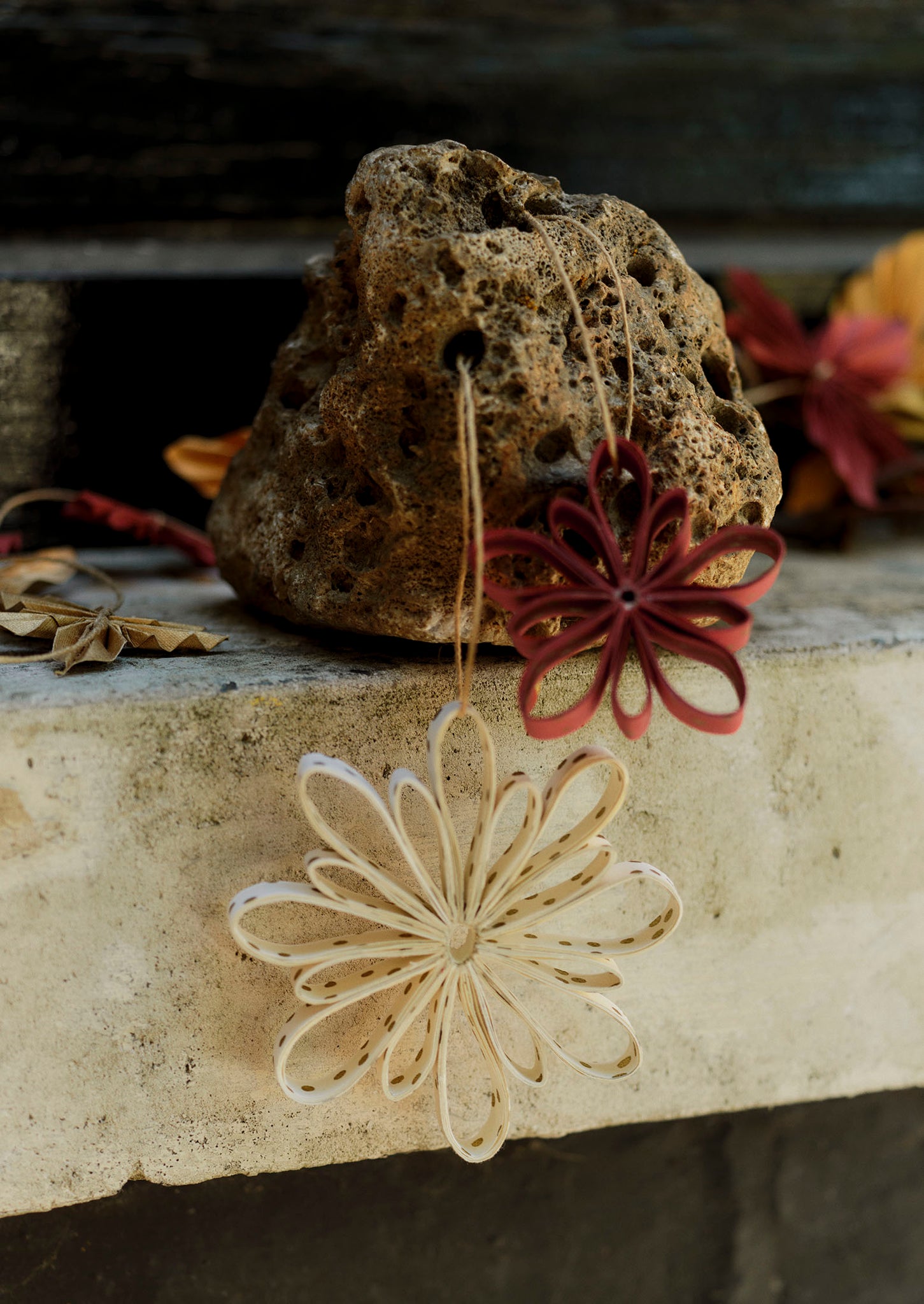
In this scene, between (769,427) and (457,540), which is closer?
(457,540)

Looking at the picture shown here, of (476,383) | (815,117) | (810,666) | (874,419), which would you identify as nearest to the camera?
(476,383)

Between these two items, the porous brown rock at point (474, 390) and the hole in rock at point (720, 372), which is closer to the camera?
the porous brown rock at point (474, 390)

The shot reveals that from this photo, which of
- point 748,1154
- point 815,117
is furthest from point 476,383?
point 815,117

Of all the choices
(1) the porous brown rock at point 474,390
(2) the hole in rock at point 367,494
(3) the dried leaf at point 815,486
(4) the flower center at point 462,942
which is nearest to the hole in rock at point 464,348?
(1) the porous brown rock at point 474,390

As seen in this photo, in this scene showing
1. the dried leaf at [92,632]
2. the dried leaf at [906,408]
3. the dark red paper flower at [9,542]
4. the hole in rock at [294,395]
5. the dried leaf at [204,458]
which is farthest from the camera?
the dried leaf at [906,408]

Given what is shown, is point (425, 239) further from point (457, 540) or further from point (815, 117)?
point (815, 117)

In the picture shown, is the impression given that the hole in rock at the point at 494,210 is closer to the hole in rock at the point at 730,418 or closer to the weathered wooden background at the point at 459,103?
the hole in rock at the point at 730,418
